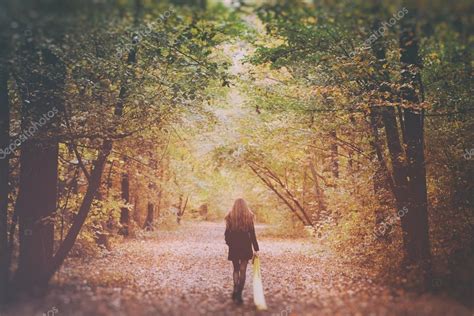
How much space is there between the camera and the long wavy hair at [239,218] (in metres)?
9.92

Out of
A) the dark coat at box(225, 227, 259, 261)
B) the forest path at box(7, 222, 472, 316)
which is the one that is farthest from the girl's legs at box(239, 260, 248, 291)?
the forest path at box(7, 222, 472, 316)

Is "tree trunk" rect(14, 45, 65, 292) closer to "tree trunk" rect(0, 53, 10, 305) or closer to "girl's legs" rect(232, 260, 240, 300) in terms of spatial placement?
"tree trunk" rect(0, 53, 10, 305)

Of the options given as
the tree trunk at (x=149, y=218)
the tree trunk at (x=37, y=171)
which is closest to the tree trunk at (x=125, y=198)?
the tree trunk at (x=149, y=218)

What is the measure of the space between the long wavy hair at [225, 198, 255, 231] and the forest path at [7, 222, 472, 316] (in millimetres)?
1564

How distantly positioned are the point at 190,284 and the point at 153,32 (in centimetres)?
642

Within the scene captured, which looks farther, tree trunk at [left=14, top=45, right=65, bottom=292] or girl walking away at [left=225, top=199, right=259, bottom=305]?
girl walking away at [left=225, top=199, right=259, bottom=305]

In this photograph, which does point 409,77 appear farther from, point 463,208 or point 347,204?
point 347,204

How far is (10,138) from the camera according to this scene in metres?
10.0

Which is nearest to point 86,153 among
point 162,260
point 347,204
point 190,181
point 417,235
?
point 162,260

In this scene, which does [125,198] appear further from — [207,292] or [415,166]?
[415,166]

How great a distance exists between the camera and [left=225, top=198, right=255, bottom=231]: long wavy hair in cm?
992

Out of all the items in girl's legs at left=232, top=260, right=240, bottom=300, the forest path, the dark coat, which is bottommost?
the forest path

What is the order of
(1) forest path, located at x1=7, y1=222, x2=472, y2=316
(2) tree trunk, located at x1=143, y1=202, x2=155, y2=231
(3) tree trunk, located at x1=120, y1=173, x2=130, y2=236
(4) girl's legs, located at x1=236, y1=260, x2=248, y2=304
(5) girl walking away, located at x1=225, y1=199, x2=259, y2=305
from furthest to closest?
(2) tree trunk, located at x1=143, y1=202, x2=155, y2=231
(3) tree trunk, located at x1=120, y1=173, x2=130, y2=236
(5) girl walking away, located at x1=225, y1=199, x2=259, y2=305
(4) girl's legs, located at x1=236, y1=260, x2=248, y2=304
(1) forest path, located at x1=7, y1=222, x2=472, y2=316

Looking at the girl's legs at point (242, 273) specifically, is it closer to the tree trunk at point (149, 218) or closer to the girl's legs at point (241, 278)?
the girl's legs at point (241, 278)
